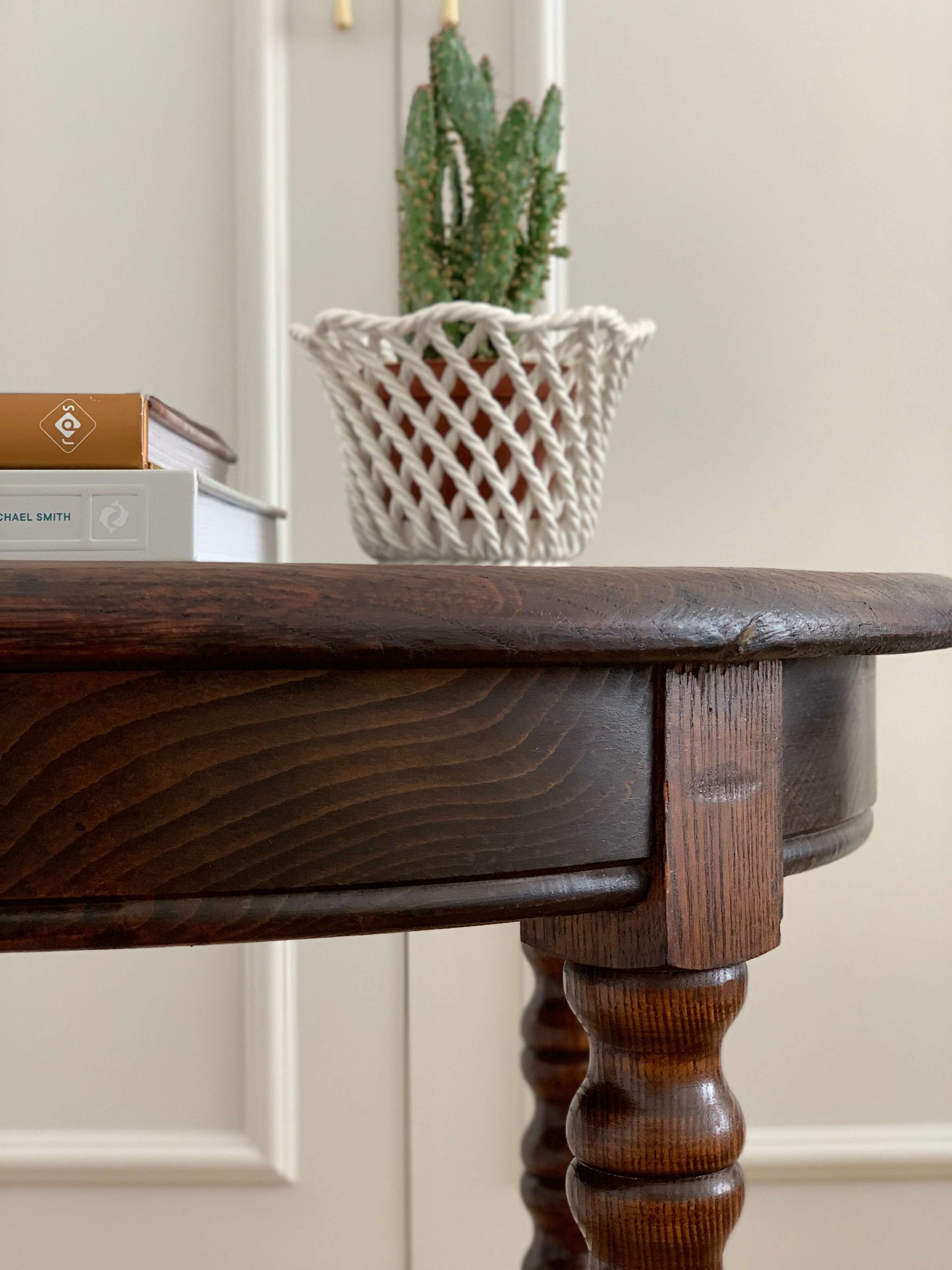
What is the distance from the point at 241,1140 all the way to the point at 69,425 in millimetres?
786

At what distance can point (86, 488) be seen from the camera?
0.45 meters

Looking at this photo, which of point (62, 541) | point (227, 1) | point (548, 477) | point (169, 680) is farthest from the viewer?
point (227, 1)

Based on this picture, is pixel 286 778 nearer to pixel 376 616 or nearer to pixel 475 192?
pixel 376 616

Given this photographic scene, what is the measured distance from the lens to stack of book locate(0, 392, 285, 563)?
0.45 metres

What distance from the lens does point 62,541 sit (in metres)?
0.45

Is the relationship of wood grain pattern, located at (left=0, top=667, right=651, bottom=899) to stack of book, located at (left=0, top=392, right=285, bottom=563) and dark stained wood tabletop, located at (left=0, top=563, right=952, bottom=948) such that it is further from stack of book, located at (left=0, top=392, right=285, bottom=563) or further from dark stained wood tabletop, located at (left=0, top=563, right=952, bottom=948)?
stack of book, located at (left=0, top=392, right=285, bottom=563)

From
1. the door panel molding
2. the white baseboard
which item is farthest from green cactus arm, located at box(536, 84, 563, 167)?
the white baseboard

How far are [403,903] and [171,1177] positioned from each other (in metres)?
0.86

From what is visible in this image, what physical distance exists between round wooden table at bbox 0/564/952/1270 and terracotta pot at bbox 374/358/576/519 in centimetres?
32

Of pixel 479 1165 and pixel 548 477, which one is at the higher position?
pixel 548 477

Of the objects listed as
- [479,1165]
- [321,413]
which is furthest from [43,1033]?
[321,413]

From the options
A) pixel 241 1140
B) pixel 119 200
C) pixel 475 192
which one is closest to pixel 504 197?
pixel 475 192

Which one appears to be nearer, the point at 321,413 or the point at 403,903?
the point at 403,903

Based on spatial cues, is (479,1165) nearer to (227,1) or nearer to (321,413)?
(321,413)
